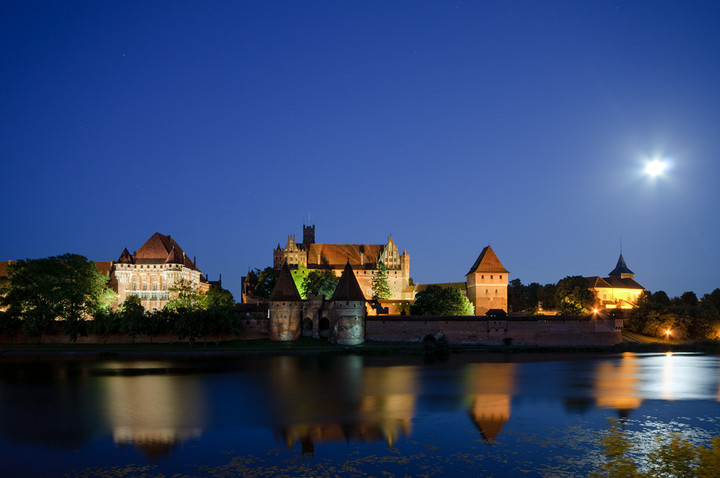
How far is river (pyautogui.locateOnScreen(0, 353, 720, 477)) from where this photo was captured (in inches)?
578

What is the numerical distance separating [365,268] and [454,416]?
66378 millimetres

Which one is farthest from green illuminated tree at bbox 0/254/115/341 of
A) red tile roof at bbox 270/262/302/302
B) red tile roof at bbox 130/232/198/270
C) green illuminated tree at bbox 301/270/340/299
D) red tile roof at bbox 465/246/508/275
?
red tile roof at bbox 465/246/508/275

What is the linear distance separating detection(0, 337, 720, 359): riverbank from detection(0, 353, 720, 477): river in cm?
706

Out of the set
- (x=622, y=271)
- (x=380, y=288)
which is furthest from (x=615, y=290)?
(x=380, y=288)

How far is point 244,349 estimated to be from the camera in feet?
153

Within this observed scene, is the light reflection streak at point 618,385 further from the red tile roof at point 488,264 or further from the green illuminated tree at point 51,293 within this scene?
the green illuminated tree at point 51,293

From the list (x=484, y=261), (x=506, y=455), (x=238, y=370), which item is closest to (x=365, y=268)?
(x=484, y=261)

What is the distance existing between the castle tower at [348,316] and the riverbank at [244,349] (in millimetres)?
1005

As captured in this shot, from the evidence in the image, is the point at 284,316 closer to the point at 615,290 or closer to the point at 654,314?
the point at 654,314

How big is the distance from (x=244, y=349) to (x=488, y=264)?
3433 cm

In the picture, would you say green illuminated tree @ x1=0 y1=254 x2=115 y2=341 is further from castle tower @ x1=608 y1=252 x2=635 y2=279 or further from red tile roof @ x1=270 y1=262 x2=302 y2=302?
castle tower @ x1=608 y1=252 x2=635 y2=279

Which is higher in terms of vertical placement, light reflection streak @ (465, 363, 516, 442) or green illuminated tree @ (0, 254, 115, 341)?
green illuminated tree @ (0, 254, 115, 341)

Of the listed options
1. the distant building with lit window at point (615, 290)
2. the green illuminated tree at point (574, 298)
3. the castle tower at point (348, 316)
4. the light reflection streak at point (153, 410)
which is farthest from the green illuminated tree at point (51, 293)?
the distant building with lit window at point (615, 290)

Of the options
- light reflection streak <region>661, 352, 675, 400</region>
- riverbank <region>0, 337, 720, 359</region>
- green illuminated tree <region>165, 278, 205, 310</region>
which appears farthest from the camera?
green illuminated tree <region>165, 278, 205, 310</region>
